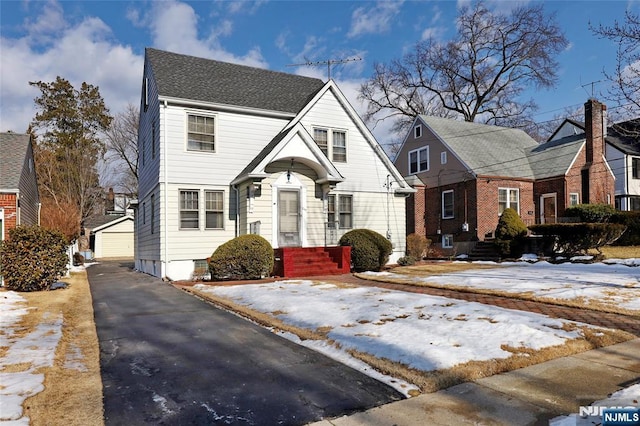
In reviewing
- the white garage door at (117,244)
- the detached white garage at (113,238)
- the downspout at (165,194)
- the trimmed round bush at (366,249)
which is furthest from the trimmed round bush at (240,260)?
the white garage door at (117,244)

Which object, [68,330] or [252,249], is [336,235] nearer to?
[252,249]

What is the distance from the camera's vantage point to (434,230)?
25953 millimetres

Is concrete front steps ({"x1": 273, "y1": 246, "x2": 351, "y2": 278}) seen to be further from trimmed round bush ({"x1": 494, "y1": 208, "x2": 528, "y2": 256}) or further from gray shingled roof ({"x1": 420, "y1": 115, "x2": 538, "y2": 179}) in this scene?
gray shingled roof ({"x1": 420, "y1": 115, "x2": 538, "y2": 179})

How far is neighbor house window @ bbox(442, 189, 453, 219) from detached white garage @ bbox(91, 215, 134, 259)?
1160 inches

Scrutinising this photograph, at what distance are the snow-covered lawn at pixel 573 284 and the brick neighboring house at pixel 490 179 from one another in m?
9.40

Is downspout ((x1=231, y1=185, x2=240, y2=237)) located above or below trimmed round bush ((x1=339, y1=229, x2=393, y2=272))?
above

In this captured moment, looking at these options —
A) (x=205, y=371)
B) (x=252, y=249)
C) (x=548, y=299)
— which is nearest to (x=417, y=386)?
(x=205, y=371)

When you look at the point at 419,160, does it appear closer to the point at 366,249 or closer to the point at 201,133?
the point at 366,249

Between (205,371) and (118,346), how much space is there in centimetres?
187

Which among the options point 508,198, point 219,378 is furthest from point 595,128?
point 219,378

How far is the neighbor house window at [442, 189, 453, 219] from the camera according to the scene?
82.3ft

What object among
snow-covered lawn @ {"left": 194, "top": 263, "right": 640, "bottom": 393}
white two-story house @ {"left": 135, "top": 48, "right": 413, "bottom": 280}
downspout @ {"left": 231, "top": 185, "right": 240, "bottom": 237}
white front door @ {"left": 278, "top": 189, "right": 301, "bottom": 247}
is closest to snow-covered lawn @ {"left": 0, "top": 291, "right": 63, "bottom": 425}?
snow-covered lawn @ {"left": 194, "top": 263, "right": 640, "bottom": 393}

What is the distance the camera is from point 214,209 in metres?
15.3

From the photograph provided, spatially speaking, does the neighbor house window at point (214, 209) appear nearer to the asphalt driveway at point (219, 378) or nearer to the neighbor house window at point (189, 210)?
the neighbor house window at point (189, 210)
